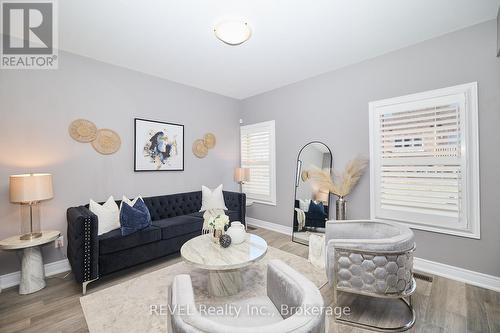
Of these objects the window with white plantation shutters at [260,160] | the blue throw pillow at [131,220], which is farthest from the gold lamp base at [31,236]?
the window with white plantation shutters at [260,160]

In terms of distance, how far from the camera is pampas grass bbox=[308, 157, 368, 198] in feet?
10.5

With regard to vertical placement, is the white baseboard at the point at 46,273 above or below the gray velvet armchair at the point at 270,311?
below

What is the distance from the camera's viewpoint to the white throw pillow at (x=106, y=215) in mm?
2709

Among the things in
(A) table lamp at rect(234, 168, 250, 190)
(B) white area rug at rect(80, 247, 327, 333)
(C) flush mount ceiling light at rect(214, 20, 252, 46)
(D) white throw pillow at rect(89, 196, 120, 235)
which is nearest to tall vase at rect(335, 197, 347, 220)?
(B) white area rug at rect(80, 247, 327, 333)

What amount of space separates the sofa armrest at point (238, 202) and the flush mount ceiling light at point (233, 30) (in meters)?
2.55

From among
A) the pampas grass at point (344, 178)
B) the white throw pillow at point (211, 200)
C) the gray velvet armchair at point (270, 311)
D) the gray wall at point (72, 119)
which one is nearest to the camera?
the gray velvet armchair at point (270, 311)

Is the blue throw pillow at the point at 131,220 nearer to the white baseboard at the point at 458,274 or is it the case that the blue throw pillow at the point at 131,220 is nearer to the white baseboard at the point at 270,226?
the white baseboard at the point at 270,226

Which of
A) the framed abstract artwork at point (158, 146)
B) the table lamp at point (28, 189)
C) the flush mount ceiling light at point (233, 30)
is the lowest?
the table lamp at point (28, 189)

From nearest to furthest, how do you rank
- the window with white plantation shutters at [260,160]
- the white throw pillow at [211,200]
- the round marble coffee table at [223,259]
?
the round marble coffee table at [223,259]
the white throw pillow at [211,200]
the window with white plantation shutters at [260,160]

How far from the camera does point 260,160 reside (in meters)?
4.78

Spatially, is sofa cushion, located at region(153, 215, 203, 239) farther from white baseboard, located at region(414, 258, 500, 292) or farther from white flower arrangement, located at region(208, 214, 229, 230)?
white baseboard, located at region(414, 258, 500, 292)

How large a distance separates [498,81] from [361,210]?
82.8 inches

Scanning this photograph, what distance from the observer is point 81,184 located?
307cm

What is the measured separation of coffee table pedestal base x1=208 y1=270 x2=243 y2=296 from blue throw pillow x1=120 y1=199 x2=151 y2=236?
1.22 metres
